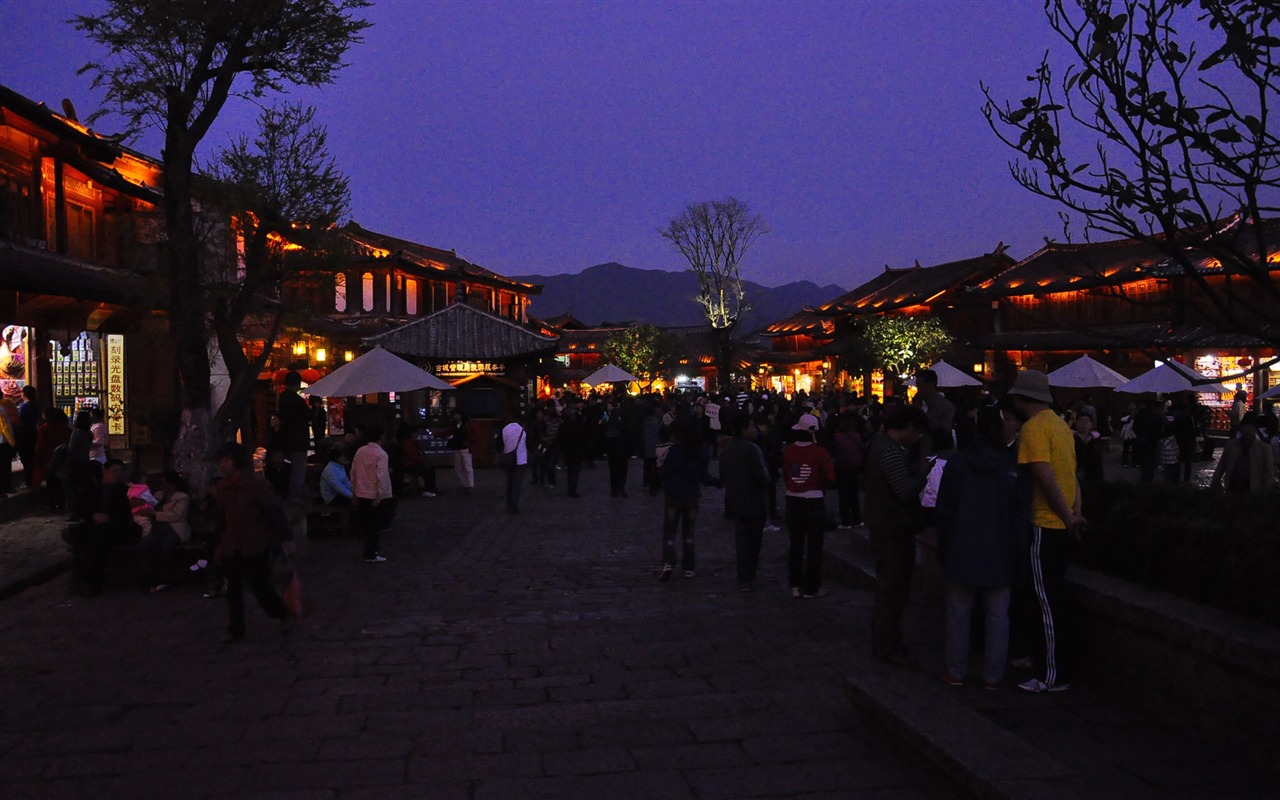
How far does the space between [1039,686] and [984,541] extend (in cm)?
83

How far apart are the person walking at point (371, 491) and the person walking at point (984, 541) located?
6.71 metres

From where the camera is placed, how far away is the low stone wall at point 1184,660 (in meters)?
4.05

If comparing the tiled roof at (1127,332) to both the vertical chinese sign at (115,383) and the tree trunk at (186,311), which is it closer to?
the tree trunk at (186,311)

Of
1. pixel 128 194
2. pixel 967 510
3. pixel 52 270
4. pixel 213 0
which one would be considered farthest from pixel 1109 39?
pixel 128 194

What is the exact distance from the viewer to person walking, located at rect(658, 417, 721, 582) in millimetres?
9234

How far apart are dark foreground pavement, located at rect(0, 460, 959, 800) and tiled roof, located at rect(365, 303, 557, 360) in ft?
40.3

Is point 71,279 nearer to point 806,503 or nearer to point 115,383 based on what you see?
point 115,383

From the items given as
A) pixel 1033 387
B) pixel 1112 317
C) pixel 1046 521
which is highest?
pixel 1112 317

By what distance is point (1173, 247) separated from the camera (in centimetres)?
401

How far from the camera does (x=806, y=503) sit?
8.12 meters

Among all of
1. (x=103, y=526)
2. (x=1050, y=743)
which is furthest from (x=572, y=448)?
(x=1050, y=743)

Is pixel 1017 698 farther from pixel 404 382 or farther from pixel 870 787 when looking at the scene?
pixel 404 382

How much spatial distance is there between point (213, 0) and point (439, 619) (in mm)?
6472

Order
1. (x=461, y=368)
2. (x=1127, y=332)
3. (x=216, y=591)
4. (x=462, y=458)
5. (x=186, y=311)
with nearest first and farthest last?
(x=216, y=591), (x=186, y=311), (x=462, y=458), (x=461, y=368), (x=1127, y=332)
